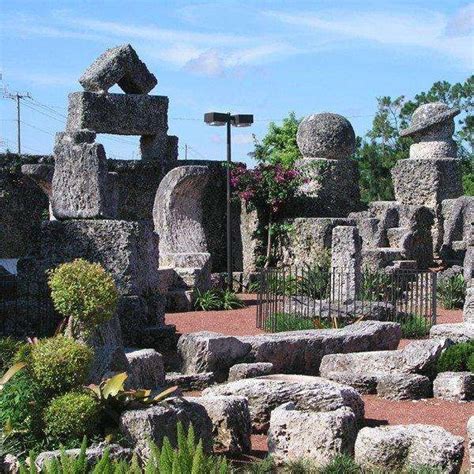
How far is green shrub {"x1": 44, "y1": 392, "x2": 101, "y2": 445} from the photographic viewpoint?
19.9ft

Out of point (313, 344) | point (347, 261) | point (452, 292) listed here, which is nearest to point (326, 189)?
point (452, 292)

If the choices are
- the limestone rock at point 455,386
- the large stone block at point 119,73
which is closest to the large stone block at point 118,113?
the large stone block at point 119,73

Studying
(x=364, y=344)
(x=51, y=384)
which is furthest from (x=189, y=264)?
(x=51, y=384)

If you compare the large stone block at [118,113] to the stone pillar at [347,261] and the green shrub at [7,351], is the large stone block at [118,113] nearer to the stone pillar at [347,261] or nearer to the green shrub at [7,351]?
the stone pillar at [347,261]

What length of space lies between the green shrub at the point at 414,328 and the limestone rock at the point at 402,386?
11.2 ft

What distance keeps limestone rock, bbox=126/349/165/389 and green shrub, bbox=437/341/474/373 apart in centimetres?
287

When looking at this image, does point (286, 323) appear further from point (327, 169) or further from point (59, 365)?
point (327, 169)

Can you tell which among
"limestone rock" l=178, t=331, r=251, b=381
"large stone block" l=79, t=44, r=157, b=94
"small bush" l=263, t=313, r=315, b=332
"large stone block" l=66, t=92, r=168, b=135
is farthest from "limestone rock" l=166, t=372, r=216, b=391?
"large stone block" l=79, t=44, r=157, b=94

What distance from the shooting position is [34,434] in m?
6.17

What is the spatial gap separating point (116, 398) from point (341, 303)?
7485 millimetres

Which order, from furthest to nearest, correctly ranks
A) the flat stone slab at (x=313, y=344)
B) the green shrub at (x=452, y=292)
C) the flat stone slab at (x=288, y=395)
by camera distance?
the green shrub at (x=452, y=292)
the flat stone slab at (x=313, y=344)
the flat stone slab at (x=288, y=395)

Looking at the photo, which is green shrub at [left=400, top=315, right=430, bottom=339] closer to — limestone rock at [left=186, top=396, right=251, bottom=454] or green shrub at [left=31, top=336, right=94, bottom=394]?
limestone rock at [left=186, top=396, right=251, bottom=454]

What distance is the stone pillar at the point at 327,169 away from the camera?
19.4 metres

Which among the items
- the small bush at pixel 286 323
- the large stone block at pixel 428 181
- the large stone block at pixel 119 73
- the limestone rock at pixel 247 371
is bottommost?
the limestone rock at pixel 247 371
